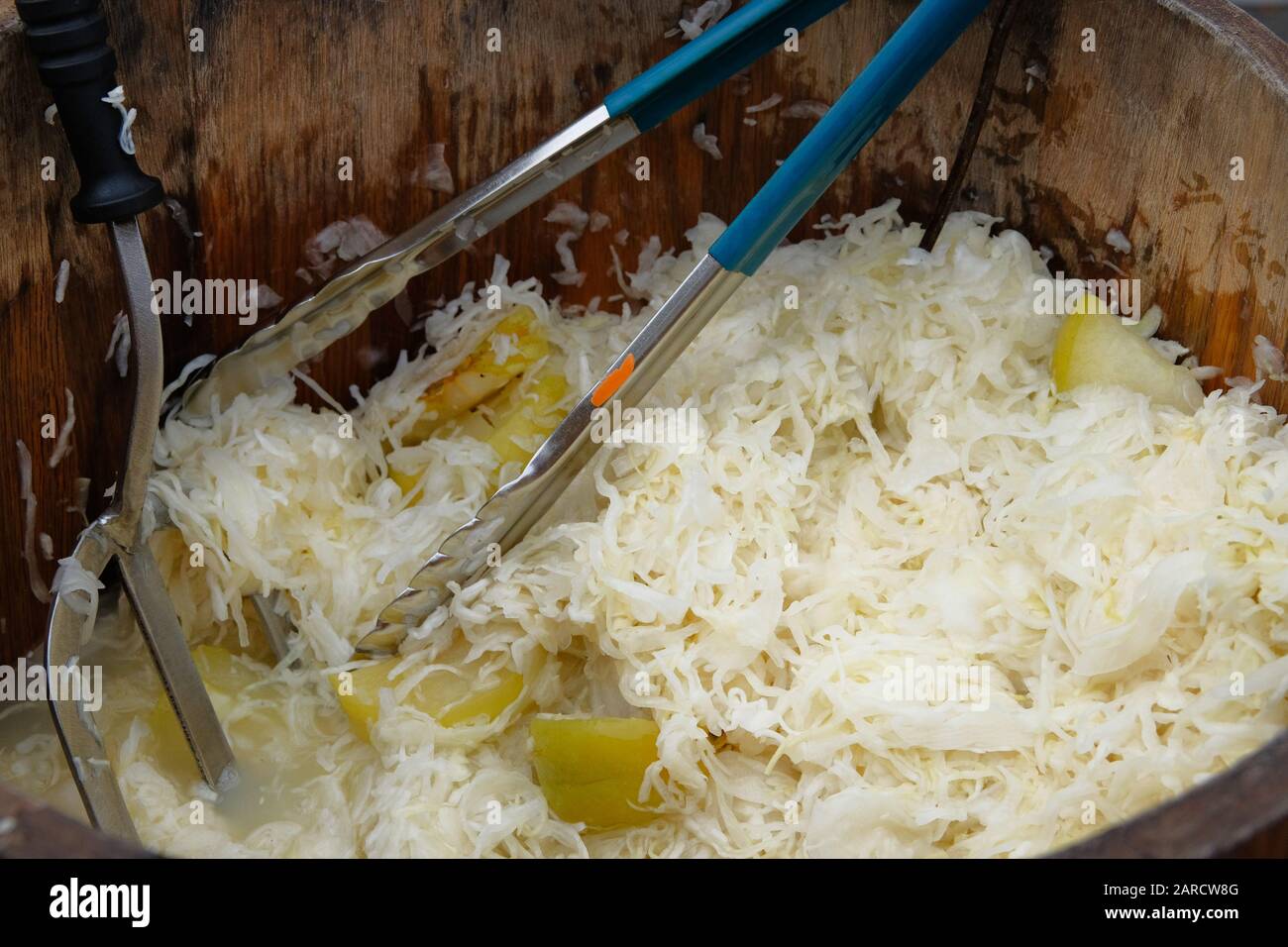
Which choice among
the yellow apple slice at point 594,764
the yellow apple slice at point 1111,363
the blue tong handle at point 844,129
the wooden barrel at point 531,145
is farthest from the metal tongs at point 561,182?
the yellow apple slice at point 1111,363

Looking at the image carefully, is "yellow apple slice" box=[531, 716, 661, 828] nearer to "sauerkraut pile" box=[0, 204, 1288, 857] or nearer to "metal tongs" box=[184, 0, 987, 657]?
"sauerkraut pile" box=[0, 204, 1288, 857]

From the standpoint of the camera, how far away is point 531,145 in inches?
57.5

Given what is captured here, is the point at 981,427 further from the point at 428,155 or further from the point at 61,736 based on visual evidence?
the point at 61,736

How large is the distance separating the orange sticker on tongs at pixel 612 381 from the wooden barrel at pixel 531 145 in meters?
0.36

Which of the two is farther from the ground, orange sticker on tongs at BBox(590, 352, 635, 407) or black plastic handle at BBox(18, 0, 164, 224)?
black plastic handle at BBox(18, 0, 164, 224)

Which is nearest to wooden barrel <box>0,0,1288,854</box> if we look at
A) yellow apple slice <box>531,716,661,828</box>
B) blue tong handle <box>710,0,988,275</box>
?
blue tong handle <box>710,0,988,275</box>

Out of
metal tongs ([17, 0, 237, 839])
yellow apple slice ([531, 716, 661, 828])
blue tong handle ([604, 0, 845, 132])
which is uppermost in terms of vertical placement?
blue tong handle ([604, 0, 845, 132])

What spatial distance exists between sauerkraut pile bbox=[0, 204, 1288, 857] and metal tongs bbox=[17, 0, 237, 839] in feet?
0.17

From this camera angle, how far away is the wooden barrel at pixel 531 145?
1188mm

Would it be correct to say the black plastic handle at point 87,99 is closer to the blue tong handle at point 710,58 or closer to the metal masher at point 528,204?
the metal masher at point 528,204

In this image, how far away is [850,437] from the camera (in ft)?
4.49

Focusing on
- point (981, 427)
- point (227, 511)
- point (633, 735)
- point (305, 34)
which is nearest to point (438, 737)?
point (633, 735)

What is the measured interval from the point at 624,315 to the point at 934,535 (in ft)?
1.67

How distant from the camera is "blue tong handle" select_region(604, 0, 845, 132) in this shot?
127cm
